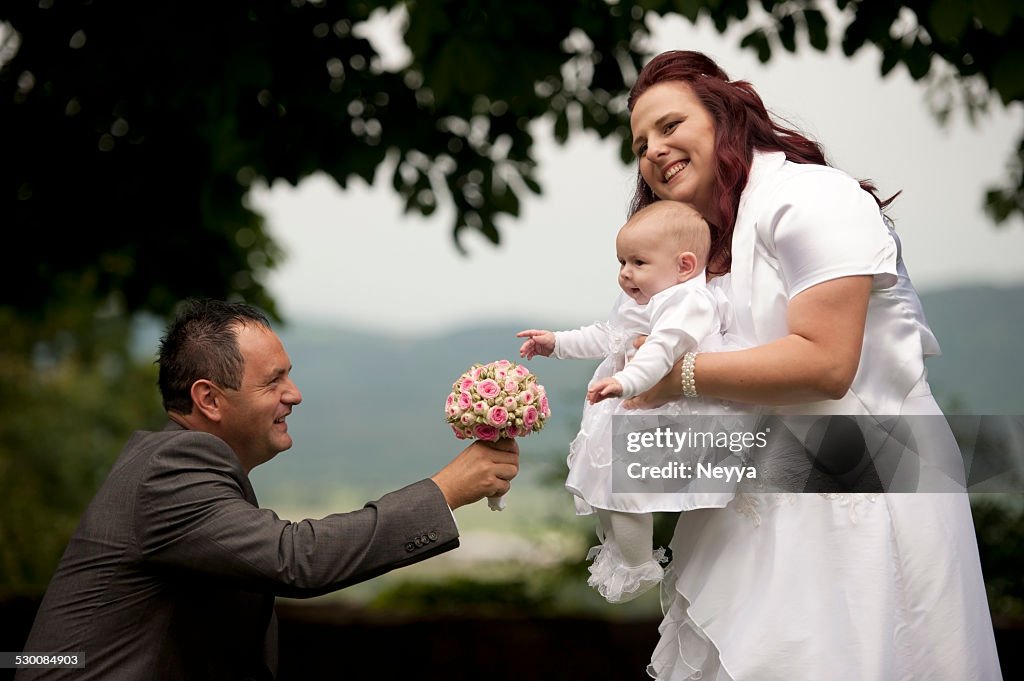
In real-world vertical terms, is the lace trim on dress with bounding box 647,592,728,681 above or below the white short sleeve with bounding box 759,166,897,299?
below

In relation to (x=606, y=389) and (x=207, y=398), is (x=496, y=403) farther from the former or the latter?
(x=207, y=398)

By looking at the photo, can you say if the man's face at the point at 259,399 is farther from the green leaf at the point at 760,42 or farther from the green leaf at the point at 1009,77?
the green leaf at the point at 760,42

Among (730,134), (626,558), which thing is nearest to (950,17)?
(730,134)

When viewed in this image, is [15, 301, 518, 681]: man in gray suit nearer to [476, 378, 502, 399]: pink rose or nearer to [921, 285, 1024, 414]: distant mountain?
[476, 378, 502, 399]: pink rose

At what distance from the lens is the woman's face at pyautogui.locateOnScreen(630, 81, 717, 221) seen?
2680mm

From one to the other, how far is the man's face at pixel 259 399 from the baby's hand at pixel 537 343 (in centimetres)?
62

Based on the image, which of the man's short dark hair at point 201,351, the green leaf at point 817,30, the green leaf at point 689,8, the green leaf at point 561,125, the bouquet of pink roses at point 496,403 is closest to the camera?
the bouquet of pink roses at point 496,403

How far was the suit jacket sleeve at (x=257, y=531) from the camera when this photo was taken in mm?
2672

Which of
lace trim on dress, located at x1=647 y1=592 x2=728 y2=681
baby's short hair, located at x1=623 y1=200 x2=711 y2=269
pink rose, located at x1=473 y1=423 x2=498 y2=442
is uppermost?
baby's short hair, located at x1=623 y1=200 x2=711 y2=269

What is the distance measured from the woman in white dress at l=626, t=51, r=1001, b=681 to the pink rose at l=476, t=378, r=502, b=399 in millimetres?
377

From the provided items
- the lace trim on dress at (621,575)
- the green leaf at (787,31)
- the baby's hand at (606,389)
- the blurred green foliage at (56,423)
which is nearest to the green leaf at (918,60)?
the green leaf at (787,31)

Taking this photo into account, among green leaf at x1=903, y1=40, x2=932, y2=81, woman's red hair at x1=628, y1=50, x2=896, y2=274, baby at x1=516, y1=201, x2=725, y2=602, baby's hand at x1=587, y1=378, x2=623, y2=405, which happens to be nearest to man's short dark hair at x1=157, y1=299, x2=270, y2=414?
baby at x1=516, y1=201, x2=725, y2=602

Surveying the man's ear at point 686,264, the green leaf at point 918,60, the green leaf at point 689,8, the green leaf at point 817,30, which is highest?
the green leaf at point 817,30

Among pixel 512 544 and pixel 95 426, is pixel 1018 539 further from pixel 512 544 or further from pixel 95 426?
pixel 95 426
